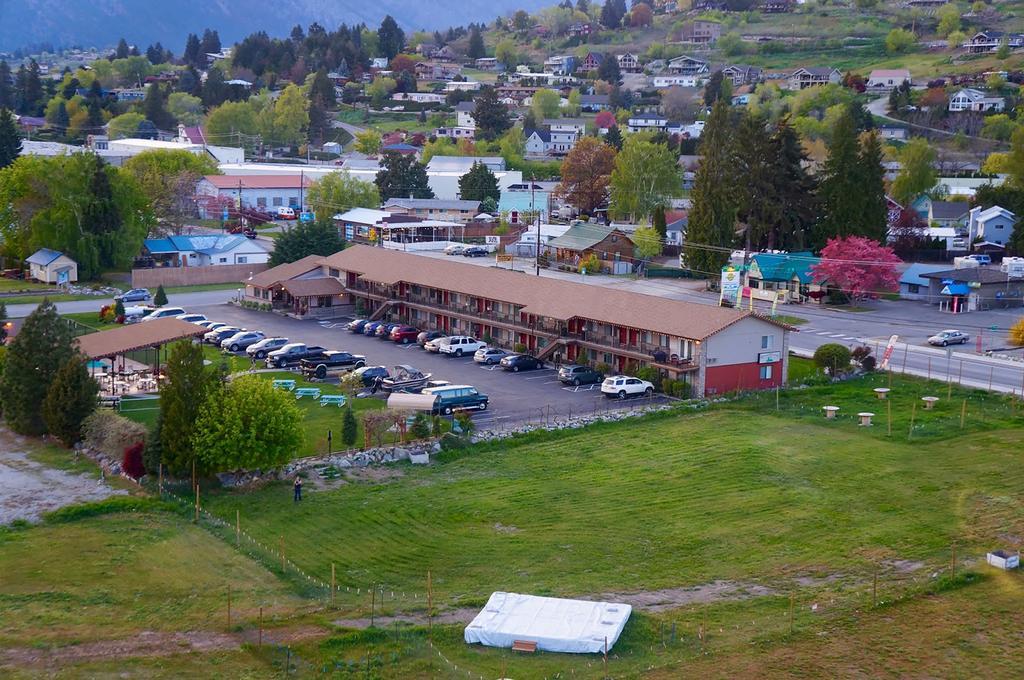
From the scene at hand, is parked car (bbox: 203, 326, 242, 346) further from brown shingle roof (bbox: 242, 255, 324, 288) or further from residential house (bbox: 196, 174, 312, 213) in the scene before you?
residential house (bbox: 196, 174, 312, 213)

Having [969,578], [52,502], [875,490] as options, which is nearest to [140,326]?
[52,502]

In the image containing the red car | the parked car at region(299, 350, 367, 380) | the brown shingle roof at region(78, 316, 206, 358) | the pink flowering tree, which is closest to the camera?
the brown shingle roof at region(78, 316, 206, 358)

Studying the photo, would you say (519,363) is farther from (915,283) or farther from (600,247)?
A: (600,247)

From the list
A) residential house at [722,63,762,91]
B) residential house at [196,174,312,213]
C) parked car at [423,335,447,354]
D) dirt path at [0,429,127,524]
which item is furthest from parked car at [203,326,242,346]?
residential house at [722,63,762,91]

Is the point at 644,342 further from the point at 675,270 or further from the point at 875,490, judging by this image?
the point at 675,270

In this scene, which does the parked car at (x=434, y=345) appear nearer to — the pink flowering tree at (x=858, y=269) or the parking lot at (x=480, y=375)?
the parking lot at (x=480, y=375)

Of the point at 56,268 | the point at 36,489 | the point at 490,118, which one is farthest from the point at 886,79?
the point at 36,489
